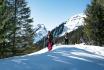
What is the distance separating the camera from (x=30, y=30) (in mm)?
44656

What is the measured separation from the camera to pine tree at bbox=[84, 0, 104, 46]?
146 feet

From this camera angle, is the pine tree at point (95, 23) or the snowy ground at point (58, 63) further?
the pine tree at point (95, 23)

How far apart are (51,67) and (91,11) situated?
1252 inches

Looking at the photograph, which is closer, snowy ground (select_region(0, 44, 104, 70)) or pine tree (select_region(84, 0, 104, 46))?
snowy ground (select_region(0, 44, 104, 70))

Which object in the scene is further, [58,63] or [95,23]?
[95,23]

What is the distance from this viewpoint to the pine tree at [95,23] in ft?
146

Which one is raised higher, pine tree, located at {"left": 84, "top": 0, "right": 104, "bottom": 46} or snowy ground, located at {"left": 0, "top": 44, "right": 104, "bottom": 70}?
pine tree, located at {"left": 84, "top": 0, "right": 104, "bottom": 46}

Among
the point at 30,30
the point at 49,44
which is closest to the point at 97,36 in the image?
the point at 30,30

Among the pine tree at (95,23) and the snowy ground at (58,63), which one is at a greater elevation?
the pine tree at (95,23)

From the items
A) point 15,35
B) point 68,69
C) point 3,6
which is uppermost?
point 3,6

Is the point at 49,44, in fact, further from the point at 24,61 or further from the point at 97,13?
the point at 97,13

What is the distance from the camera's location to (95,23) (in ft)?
148

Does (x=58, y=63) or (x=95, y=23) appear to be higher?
(x=95, y=23)

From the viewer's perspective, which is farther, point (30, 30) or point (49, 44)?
point (30, 30)
